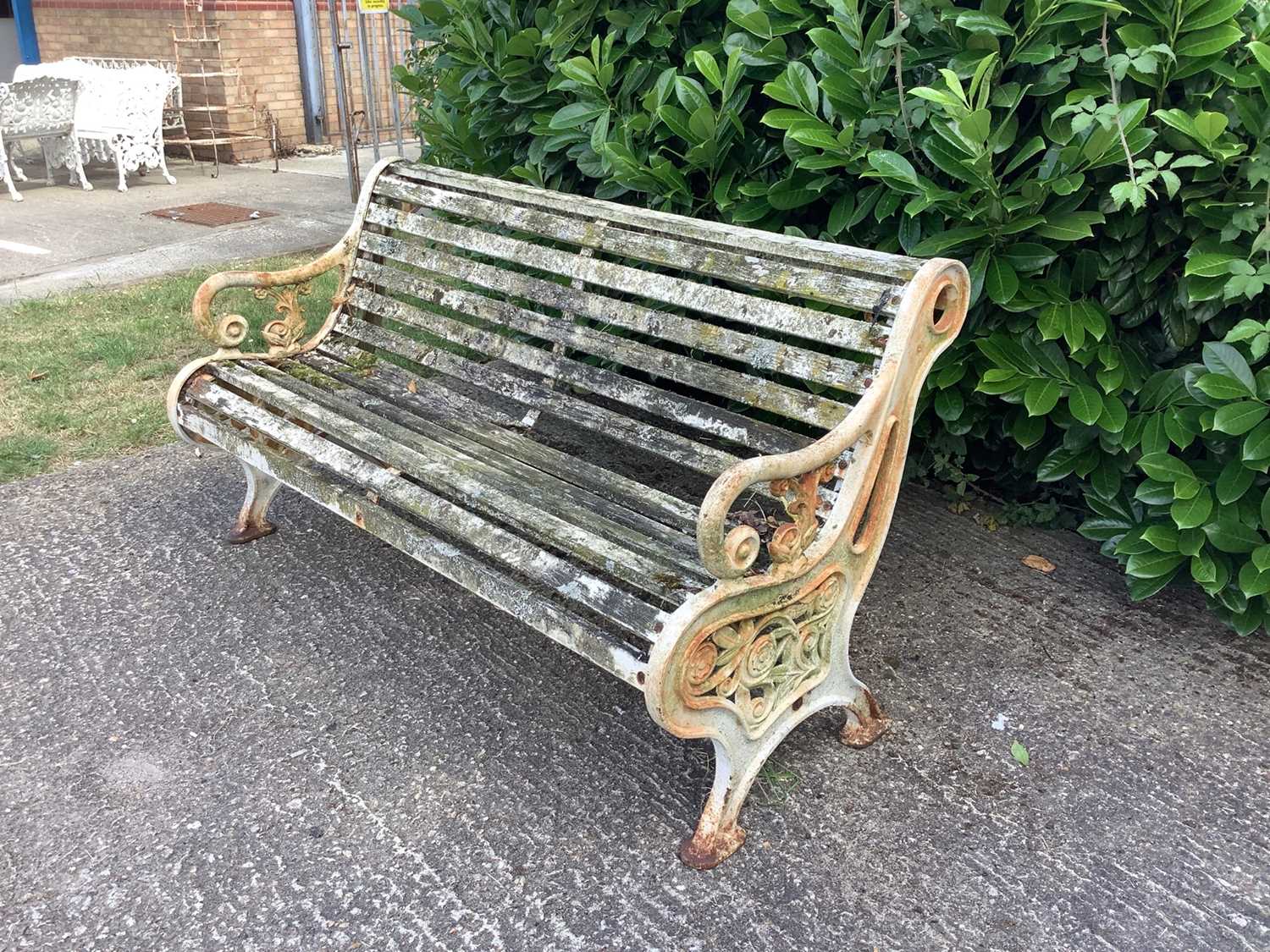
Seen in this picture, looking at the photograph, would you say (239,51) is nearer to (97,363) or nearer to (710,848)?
(97,363)

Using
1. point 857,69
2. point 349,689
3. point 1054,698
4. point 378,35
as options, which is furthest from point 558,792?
point 378,35

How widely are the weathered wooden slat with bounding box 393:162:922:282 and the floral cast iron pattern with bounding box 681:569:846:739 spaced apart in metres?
0.71

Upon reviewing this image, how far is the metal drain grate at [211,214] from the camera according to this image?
28.3 feet

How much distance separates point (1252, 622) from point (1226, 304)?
2.89 feet

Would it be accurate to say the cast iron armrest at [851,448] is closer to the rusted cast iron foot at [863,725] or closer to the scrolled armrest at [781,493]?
the scrolled armrest at [781,493]

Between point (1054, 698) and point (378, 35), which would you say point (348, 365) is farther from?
point (378, 35)

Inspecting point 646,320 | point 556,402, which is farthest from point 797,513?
point 556,402

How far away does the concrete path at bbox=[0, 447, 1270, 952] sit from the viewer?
224 centimetres

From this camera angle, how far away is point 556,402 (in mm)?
3215

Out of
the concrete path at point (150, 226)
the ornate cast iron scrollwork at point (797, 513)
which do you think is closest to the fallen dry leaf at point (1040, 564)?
the ornate cast iron scrollwork at point (797, 513)

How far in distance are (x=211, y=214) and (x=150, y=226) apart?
523 millimetres

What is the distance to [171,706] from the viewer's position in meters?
2.90

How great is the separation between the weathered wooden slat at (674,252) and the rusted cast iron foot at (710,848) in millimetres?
→ 1208

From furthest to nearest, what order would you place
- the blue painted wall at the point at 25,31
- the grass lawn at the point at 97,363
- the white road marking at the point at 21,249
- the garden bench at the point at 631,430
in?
the blue painted wall at the point at 25,31, the white road marking at the point at 21,249, the grass lawn at the point at 97,363, the garden bench at the point at 631,430
